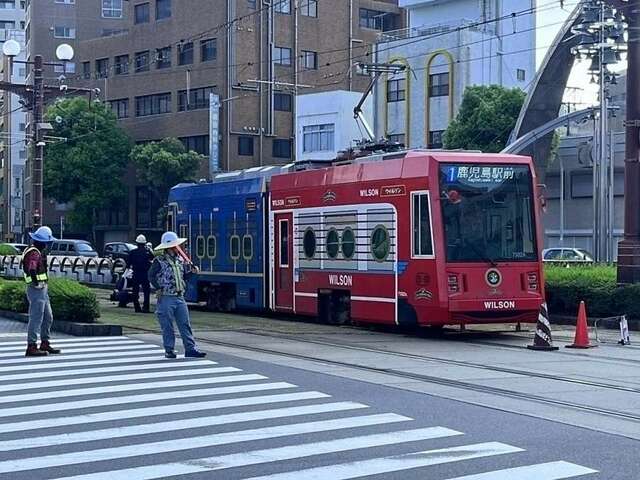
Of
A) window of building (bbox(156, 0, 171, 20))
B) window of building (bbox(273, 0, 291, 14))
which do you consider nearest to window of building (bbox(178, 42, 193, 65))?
window of building (bbox(156, 0, 171, 20))

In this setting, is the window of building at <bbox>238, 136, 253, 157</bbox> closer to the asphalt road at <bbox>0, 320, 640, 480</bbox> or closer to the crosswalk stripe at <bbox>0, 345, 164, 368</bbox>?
the crosswalk stripe at <bbox>0, 345, 164, 368</bbox>

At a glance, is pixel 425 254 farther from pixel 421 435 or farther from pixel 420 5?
pixel 420 5

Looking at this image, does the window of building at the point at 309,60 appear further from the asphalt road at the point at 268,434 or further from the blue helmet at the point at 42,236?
the asphalt road at the point at 268,434

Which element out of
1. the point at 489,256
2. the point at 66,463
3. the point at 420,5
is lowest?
the point at 66,463

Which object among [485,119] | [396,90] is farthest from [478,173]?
[396,90]

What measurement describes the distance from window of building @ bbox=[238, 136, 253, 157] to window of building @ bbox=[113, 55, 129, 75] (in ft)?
38.9

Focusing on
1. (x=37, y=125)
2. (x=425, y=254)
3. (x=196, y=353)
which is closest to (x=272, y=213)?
(x=425, y=254)

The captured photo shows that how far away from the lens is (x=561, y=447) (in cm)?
915

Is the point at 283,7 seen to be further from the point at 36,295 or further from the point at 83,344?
the point at 36,295

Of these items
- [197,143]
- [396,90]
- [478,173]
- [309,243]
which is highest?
[396,90]

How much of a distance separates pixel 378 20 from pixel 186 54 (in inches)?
576

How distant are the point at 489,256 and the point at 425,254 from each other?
1.17m

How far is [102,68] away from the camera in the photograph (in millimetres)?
75438

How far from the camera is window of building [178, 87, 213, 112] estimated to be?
6769 centimetres
